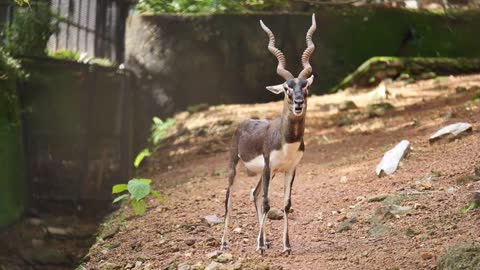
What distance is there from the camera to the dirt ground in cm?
823

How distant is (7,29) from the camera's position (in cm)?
1680

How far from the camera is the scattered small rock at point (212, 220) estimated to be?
1033 cm

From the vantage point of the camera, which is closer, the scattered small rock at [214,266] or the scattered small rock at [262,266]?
the scattered small rock at [262,266]

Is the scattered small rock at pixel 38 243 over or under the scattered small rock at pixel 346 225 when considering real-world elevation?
under

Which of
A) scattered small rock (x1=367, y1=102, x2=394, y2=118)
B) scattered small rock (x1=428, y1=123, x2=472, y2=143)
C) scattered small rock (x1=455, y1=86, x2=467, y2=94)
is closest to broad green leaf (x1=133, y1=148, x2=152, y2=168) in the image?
scattered small rock (x1=367, y1=102, x2=394, y2=118)

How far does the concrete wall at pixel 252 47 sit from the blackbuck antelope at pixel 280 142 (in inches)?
408

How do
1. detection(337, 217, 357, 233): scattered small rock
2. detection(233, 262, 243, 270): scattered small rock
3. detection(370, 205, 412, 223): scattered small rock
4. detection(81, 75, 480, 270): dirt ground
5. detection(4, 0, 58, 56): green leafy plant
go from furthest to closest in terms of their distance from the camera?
1. detection(4, 0, 58, 56): green leafy plant
2. detection(337, 217, 357, 233): scattered small rock
3. detection(370, 205, 412, 223): scattered small rock
4. detection(81, 75, 480, 270): dirt ground
5. detection(233, 262, 243, 270): scattered small rock

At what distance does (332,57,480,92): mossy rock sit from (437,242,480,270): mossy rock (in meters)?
11.3

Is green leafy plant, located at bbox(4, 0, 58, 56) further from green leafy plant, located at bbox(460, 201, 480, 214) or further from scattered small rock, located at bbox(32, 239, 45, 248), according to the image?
green leafy plant, located at bbox(460, 201, 480, 214)

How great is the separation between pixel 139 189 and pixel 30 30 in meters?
7.40

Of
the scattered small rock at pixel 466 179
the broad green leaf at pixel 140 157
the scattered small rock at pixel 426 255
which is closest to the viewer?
the scattered small rock at pixel 426 255

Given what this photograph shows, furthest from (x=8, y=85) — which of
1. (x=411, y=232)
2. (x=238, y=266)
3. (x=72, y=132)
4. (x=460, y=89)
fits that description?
(x=411, y=232)

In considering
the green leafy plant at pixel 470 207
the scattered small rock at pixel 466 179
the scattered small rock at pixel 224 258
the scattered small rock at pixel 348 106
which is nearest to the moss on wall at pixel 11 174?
the scattered small rock at pixel 348 106

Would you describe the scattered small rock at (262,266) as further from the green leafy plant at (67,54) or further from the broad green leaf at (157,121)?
the green leafy plant at (67,54)
